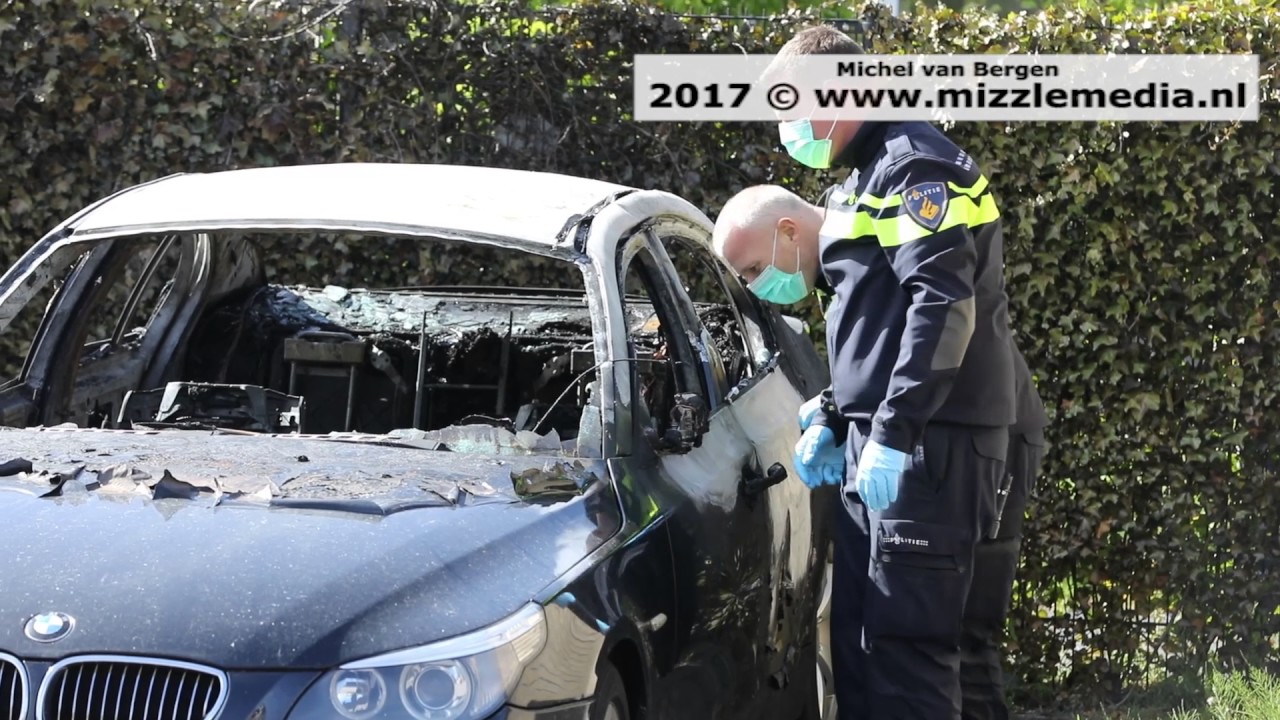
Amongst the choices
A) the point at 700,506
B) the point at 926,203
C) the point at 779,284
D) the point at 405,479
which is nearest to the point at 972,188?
the point at 926,203

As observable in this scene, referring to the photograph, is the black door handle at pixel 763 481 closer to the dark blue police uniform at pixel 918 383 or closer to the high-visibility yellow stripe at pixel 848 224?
the dark blue police uniform at pixel 918 383

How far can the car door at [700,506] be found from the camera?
10.6 feet

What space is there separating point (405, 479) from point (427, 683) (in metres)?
0.67

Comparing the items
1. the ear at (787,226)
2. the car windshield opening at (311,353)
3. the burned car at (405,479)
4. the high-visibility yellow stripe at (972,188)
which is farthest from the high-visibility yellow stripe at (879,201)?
the car windshield opening at (311,353)

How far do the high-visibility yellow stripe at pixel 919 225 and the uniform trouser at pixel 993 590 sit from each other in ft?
2.26

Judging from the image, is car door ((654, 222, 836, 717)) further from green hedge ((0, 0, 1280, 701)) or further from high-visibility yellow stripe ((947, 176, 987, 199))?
green hedge ((0, 0, 1280, 701))

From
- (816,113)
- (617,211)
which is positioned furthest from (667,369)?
(816,113)

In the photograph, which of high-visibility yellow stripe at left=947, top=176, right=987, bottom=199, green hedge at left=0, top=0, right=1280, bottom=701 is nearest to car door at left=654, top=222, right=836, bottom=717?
high-visibility yellow stripe at left=947, top=176, right=987, bottom=199

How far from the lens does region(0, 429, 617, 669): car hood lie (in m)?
2.43

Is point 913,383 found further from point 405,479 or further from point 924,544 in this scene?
point 405,479

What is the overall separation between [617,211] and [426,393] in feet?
3.67

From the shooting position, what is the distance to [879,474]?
127 inches

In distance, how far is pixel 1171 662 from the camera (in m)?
5.68

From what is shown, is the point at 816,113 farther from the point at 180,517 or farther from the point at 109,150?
the point at 109,150
